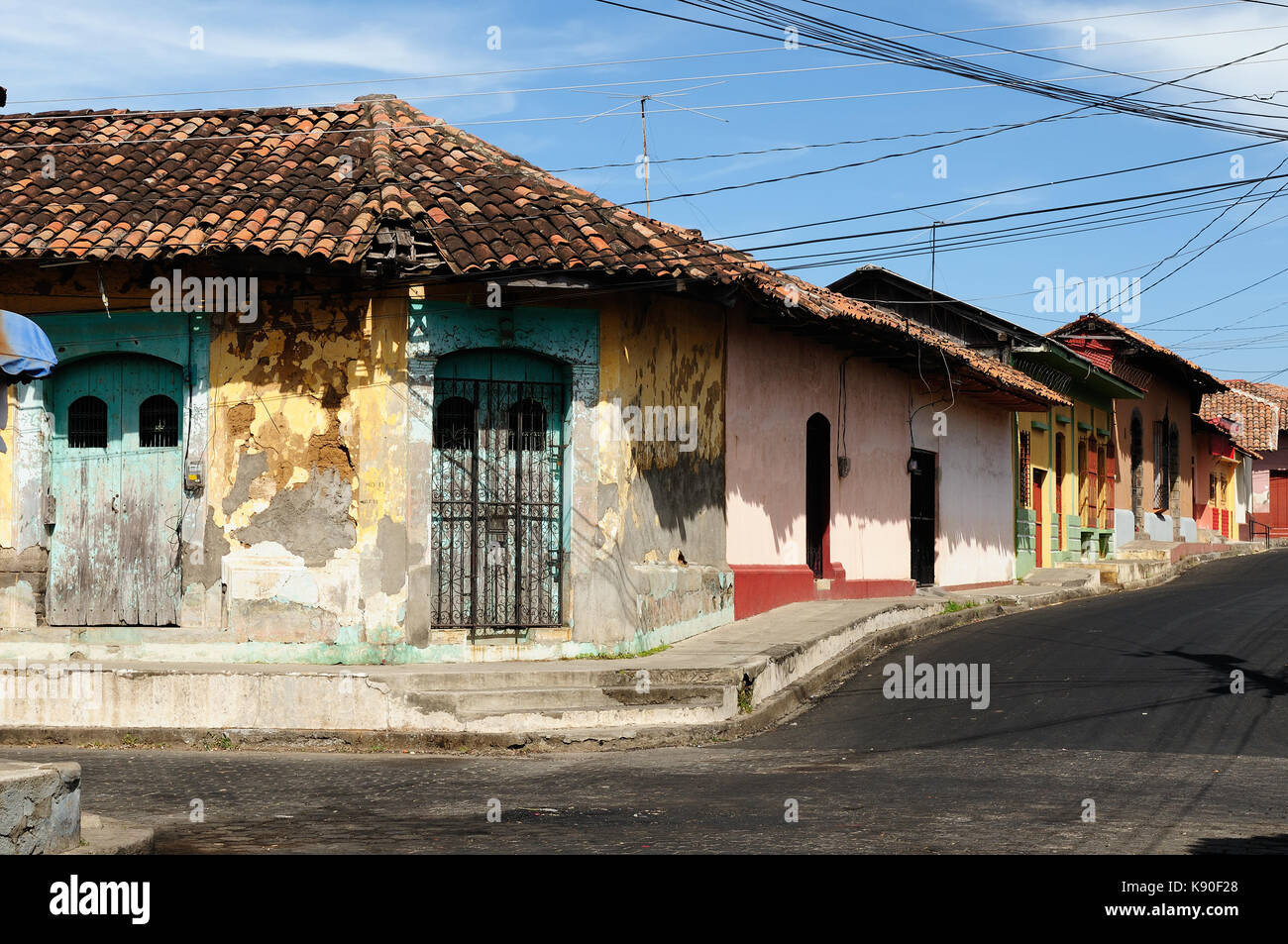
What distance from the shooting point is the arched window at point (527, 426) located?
12625mm

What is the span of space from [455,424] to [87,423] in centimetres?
353

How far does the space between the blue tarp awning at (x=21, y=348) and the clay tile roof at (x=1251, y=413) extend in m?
38.2

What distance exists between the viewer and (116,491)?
1252 centimetres

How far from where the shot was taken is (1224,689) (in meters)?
12.0

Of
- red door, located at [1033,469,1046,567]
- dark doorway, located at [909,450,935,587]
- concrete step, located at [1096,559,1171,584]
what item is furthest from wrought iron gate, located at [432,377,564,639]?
red door, located at [1033,469,1046,567]

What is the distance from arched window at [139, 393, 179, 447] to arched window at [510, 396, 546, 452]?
3158 millimetres

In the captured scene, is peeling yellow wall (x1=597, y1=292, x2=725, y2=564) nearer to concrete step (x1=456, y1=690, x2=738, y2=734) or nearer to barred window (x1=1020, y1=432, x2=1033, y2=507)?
concrete step (x1=456, y1=690, x2=738, y2=734)

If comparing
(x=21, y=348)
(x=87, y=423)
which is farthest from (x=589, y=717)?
(x=87, y=423)

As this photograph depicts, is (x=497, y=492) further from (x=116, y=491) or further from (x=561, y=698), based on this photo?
(x=116, y=491)

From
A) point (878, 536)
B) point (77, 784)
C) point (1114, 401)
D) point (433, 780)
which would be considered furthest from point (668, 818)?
point (1114, 401)

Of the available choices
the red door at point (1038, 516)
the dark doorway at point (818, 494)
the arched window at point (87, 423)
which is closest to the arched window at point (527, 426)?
the arched window at point (87, 423)

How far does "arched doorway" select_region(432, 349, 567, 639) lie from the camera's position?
12.3 m
